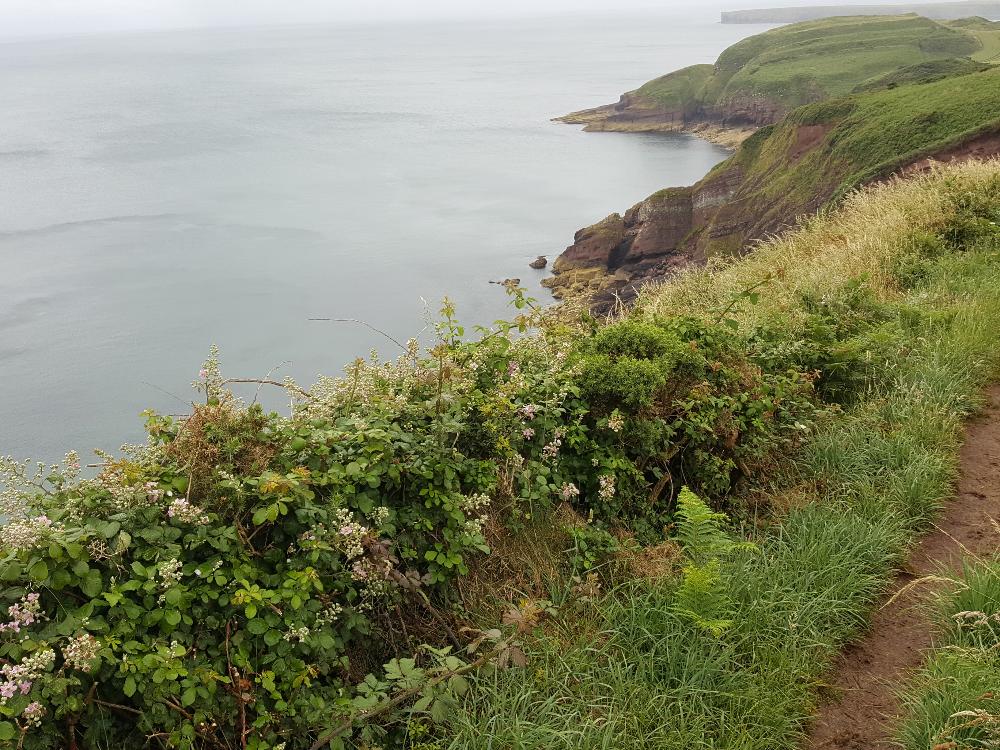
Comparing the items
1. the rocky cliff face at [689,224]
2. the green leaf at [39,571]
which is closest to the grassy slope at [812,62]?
the rocky cliff face at [689,224]

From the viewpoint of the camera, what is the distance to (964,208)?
10477mm

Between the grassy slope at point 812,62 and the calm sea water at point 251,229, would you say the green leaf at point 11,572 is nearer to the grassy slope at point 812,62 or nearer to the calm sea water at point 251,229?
the calm sea water at point 251,229

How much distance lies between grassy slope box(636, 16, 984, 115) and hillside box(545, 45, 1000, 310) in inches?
1871

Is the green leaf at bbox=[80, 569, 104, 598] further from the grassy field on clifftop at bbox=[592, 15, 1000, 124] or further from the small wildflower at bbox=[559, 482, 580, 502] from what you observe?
the grassy field on clifftop at bbox=[592, 15, 1000, 124]

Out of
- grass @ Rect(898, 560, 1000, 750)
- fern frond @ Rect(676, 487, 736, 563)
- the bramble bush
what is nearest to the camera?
the bramble bush

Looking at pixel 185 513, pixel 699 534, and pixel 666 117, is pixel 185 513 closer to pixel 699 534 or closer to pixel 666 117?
pixel 699 534

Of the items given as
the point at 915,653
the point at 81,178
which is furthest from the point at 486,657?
the point at 81,178

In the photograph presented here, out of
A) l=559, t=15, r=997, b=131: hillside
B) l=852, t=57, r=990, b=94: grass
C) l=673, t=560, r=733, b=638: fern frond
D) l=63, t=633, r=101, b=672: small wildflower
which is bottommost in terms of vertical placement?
l=673, t=560, r=733, b=638: fern frond

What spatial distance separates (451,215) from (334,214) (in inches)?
383

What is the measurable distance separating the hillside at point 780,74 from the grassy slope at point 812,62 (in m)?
0.13

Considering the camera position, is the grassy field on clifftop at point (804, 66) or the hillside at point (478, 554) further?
the grassy field on clifftop at point (804, 66)

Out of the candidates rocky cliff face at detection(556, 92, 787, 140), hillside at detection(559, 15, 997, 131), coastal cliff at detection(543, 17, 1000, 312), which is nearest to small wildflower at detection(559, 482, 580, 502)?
coastal cliff at detection(543, 17, 1000, 312)

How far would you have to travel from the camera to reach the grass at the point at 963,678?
3.01 m

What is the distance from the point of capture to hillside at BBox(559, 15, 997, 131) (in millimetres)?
95562
